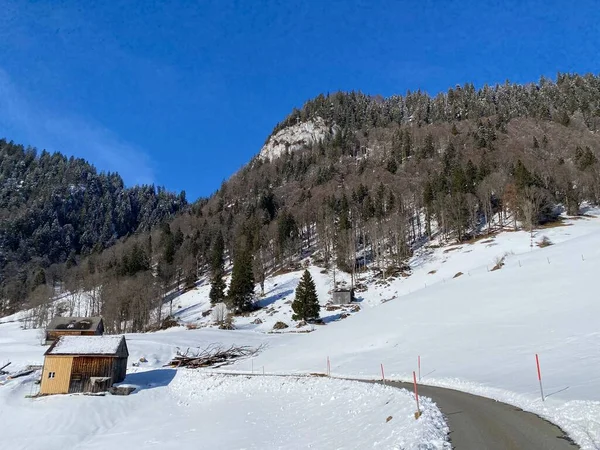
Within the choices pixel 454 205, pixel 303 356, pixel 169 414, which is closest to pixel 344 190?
pixel 454 205

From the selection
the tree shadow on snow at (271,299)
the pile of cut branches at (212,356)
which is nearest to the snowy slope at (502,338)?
the pile of cut branches at (212,356)

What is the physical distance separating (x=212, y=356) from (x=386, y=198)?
85906 millimetres

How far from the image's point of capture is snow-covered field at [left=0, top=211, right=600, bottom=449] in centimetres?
1702

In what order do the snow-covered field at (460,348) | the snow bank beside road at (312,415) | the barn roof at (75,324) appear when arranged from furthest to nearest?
the barn roof at (75,324) → the snow-covered field at (460,348) → the snow bank beside road at (312,415)

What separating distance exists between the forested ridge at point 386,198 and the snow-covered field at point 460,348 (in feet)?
114

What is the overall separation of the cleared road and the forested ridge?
216 ft

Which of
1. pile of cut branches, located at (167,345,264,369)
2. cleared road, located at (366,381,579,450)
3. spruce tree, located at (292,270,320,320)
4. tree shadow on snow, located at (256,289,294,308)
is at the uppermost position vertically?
tree shadow on snow, located at (256,289,294,308)

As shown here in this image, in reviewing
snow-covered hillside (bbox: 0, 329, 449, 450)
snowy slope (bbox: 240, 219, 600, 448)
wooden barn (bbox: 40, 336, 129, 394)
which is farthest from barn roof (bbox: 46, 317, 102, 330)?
snowy slope (bbox: 240, 219, 600, 448)

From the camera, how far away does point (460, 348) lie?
2853 cm

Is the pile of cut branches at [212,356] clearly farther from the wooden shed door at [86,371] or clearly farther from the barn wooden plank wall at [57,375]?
the barn wooden plank wall at [57,375]

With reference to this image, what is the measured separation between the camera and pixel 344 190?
460 feet

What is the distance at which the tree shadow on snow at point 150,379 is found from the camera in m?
37.7

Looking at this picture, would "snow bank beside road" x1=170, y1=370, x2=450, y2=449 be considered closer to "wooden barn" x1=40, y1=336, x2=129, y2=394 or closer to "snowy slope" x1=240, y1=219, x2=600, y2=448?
"snowy slope" x1=240, y1=219, x2=600, y2=448

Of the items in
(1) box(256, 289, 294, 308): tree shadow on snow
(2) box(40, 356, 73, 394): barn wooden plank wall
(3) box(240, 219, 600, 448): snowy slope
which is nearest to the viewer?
(3) box(240, 219, 600, 448): snowy slope
